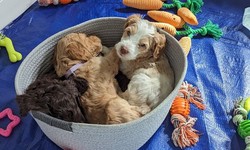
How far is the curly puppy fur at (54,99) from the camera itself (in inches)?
38.5

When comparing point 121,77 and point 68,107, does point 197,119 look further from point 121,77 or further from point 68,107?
point 68,107

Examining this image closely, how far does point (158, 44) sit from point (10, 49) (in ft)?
2.41

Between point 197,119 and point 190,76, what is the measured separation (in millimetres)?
229

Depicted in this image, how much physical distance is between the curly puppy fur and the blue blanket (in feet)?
0.75

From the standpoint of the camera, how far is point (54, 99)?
100 cm

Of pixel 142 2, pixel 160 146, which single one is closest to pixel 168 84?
pixel 160 146

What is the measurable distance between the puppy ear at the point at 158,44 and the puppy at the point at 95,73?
0.16 meters

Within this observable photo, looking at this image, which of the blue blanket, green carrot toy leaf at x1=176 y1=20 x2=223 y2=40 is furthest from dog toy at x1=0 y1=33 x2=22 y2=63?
green carrot toy leaf at x1=176 y1=20 x2=223 y2=40

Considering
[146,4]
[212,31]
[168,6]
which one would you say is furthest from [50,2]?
[212,31]

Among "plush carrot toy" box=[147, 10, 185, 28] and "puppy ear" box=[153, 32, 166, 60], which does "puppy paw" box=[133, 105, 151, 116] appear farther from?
"plush carrot toy" box=[147, 10, 185, 28]

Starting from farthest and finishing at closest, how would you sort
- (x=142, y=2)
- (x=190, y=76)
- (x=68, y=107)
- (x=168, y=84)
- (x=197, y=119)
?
1. (x=142, y=2)
2. (x=190, y=76)
3. (x=197, y=119)
4. (x=168, y=84)
5. (x=68, y=107)

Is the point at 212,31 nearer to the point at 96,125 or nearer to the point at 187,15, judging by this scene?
the point at 187,15

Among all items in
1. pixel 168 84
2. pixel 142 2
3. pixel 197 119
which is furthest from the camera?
pixel 142 2

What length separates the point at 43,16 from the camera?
5.58 ft
